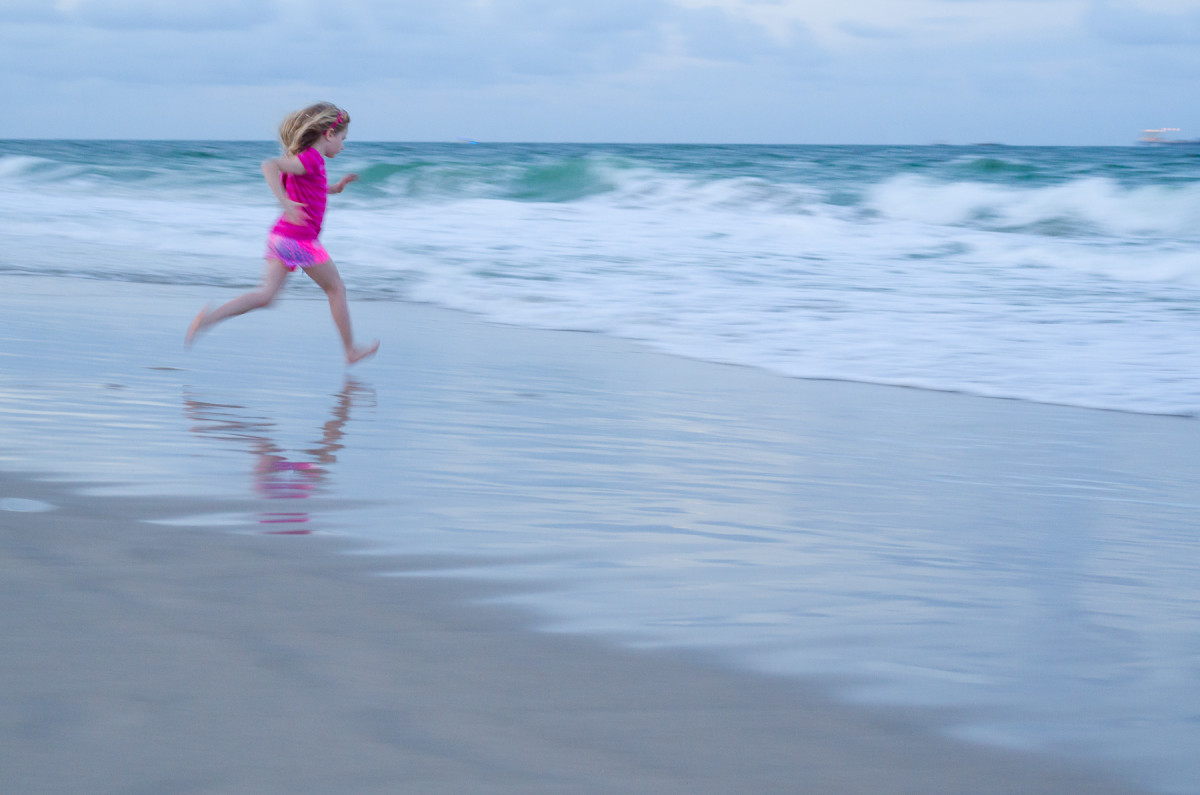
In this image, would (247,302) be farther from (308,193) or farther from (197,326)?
(308,193)

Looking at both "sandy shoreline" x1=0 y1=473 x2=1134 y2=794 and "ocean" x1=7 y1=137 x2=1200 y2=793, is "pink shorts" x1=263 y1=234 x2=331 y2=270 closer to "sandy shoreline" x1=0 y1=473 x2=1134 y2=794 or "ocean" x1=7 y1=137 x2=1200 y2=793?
"ocean" x1=7 y1=137 x2=1200 y2=793

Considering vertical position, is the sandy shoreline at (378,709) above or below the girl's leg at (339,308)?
below

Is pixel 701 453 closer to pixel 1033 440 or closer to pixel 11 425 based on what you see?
pixel 1033 440

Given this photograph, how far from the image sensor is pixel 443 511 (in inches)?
107

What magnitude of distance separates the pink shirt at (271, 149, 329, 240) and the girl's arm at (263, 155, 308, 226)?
0.06ft

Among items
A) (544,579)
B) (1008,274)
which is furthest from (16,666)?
(1008,274)

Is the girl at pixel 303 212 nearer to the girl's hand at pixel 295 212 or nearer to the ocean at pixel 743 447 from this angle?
the girl's hand at pixel 295 212

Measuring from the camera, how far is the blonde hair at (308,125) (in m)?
5.04

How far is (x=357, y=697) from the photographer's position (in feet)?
5.50

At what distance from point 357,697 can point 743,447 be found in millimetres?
2124

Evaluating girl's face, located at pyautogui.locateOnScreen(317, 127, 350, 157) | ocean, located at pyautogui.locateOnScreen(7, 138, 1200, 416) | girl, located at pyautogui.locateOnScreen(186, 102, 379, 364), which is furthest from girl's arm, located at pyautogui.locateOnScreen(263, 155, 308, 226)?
ocean, located at pyautogui.locateOnScreen(7, 138, 1200, 416)

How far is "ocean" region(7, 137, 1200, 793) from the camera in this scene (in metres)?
2.02

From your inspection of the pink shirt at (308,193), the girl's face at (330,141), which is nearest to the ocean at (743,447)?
the pink shirt at (308,193)

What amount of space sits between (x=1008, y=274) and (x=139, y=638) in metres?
9.16
